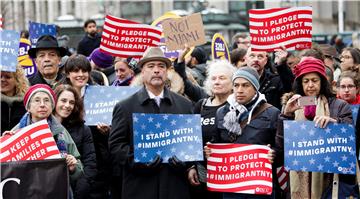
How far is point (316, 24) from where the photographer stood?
5944 centimetres

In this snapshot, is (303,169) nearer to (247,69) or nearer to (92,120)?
(247,69)

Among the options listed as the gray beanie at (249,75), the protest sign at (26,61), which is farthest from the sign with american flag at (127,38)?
the gray beanie at (249,75)

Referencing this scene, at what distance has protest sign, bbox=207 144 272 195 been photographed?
8.91 meters

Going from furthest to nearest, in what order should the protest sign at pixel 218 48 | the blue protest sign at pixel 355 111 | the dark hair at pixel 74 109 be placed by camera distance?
1. the protest sign at pixel 218 48
2. the dark hair at pixel 74 109
3. the blue protest sign at pixel 355 111

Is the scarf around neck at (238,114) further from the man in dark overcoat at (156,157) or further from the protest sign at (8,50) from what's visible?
the protest sign at (8,50)

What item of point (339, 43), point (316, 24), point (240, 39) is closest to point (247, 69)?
point (240, 39)

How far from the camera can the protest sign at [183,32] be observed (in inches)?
445

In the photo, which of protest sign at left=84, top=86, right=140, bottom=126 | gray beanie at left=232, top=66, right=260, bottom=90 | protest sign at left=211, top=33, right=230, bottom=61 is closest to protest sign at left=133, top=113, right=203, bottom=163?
gray beanie at left=232, top=66, right=260, bottom=90

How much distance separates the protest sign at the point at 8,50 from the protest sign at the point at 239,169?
2.71 m

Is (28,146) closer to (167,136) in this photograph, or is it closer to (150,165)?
(150,165)

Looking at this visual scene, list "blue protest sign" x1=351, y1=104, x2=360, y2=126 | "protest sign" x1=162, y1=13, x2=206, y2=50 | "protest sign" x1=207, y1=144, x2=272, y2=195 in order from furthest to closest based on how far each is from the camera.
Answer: "protest sign" x1=162, y1=13, x2=206, y2=50
"blue protest sign" x1=351, y1=104, x2=360, y2=126
"protest sign" x1=207, y1=144, x2=272, y2=195

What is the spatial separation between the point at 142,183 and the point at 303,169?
143cm

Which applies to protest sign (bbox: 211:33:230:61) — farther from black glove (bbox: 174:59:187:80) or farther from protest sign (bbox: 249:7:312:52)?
black glove (bbox: 174:59:187:80)

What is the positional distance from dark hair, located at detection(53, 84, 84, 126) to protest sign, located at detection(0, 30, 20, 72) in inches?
41.2
